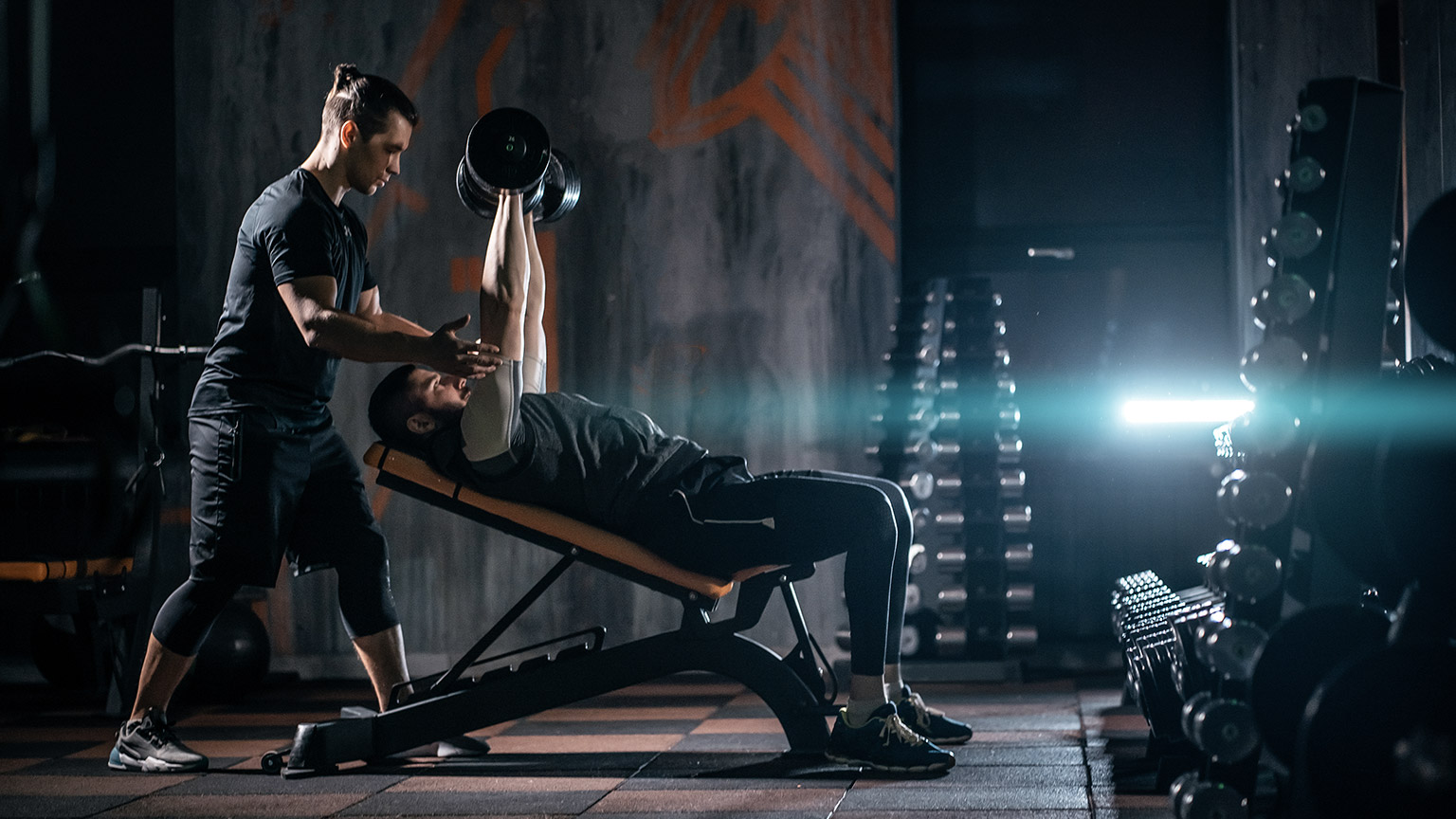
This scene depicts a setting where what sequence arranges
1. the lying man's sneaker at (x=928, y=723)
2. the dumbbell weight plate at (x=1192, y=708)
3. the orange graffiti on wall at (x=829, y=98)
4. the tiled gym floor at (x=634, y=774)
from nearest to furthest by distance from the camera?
1. the dumbbell weight plate at (x=1192, y=708)
2. the tiled gym floor at (x=634, y=774)
3. the lying man's sneaker at (x=928, y=723)
4. the orange graffiti on wall at (x=829, y=98)

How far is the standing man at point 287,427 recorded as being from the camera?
2.78 meters

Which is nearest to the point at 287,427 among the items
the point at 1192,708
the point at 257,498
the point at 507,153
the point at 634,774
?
the point at 257,498

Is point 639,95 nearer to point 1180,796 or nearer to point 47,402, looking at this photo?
point 47,402

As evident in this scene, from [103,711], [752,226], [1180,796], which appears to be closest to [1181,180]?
[752,226]

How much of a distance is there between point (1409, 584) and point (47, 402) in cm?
475

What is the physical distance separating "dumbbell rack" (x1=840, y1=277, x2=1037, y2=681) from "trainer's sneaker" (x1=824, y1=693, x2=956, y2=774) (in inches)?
51.3

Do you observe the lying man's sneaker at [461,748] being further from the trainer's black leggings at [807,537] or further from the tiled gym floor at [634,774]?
the trainer's black leggings at [807,537]

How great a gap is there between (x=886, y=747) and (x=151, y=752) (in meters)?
1.60

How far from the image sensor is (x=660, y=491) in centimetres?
278

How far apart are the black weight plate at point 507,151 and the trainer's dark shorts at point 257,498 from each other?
2.34 ft

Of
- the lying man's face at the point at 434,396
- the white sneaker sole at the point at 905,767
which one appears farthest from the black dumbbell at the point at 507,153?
the white sneaker sole at the point at 905,767

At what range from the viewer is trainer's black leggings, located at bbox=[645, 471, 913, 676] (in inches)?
107

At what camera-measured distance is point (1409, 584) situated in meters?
1.52

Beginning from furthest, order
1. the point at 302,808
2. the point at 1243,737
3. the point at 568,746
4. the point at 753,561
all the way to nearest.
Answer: the point at 568,746 → the point at 753,561 → the point at 302,808 → the point at 1243,737
